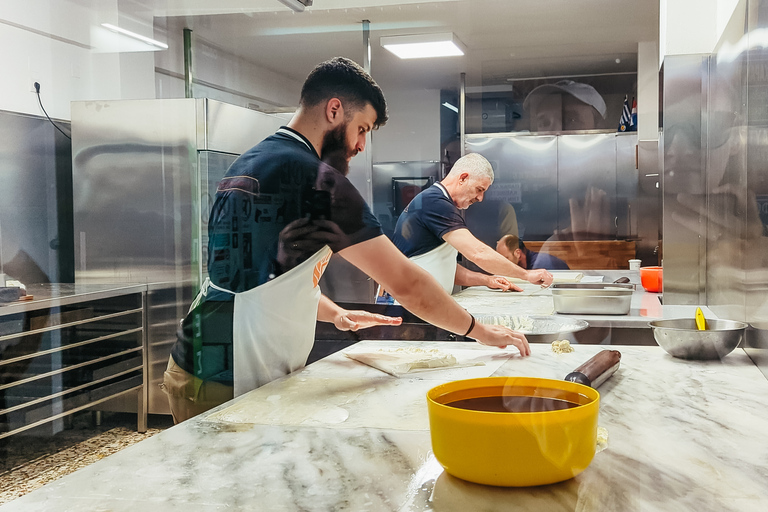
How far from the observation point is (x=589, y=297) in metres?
1.03

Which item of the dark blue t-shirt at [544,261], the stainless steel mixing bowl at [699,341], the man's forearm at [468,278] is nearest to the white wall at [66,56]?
the man's forearm at [468,278]

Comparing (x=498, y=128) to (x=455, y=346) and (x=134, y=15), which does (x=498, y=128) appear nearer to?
(x=455, y=346)

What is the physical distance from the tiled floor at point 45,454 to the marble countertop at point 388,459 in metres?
0.27

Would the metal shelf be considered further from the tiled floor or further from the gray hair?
the gray hair

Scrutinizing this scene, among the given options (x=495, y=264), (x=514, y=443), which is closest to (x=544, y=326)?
(x=495, y=264)

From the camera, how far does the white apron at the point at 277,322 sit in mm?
913

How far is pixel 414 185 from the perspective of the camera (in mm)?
929

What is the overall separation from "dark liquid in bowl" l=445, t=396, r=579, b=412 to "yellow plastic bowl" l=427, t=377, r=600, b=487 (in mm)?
43

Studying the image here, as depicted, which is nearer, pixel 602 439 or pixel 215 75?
pixel 602 439

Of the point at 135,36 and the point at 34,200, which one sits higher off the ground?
the point at 135,36

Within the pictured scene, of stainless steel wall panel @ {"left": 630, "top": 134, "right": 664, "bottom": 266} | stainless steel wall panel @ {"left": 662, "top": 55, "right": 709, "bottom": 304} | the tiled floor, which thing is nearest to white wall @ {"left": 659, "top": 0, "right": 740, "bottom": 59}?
stainless steel wall panel @ {"left": 662, "top": 55, "right": 709, "bottom": 304}

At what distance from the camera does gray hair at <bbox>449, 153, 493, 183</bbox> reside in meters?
0.92

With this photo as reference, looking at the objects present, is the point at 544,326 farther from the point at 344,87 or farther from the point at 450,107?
the point at 344,87

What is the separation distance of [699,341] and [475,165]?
1.48 ft
